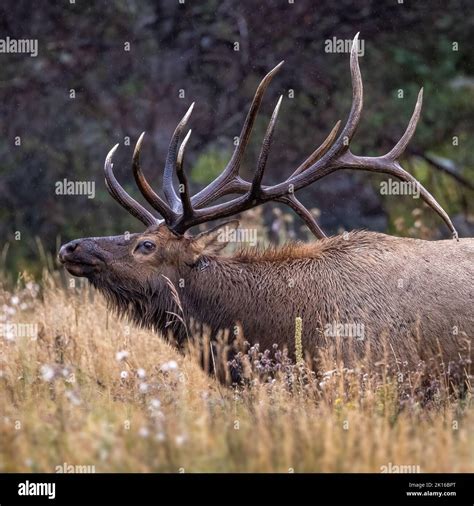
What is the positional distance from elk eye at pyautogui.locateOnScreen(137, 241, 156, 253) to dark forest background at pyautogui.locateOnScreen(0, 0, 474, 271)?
7175 mm

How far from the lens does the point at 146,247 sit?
7371mm

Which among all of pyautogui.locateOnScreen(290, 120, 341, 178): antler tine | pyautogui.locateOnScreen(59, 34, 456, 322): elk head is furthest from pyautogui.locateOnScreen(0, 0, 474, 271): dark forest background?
pyautogui.locateOnScreen(59, 34, 456, 322): elk head

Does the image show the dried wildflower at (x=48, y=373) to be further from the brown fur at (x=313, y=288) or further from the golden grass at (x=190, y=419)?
the brown fur at (x=313, y=288)

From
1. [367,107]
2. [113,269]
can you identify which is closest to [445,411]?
[113,269]

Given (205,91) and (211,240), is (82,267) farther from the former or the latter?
(205,91)

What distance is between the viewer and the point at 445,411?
6.38 metres

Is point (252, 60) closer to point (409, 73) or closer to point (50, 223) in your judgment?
point (409, 73)

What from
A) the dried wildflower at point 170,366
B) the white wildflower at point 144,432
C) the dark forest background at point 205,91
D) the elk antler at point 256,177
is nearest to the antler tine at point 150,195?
the elk antler at point 256,177

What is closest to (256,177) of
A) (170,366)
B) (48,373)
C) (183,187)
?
(183,187)

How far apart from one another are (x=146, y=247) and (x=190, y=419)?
6.56ft

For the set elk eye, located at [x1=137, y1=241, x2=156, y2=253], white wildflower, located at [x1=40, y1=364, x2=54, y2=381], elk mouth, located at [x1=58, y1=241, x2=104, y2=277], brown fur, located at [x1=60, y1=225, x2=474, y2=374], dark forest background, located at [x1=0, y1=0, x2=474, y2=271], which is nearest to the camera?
white wildflower, located at [x1=40, y1=364, x2=54, y2=381]

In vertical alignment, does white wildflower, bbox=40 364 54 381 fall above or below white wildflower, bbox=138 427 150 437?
above

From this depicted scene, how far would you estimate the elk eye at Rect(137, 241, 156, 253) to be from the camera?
737 cm

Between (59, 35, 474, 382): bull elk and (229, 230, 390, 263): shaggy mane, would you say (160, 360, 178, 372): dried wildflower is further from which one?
(229, 230, 390, 263): shaggy mane
